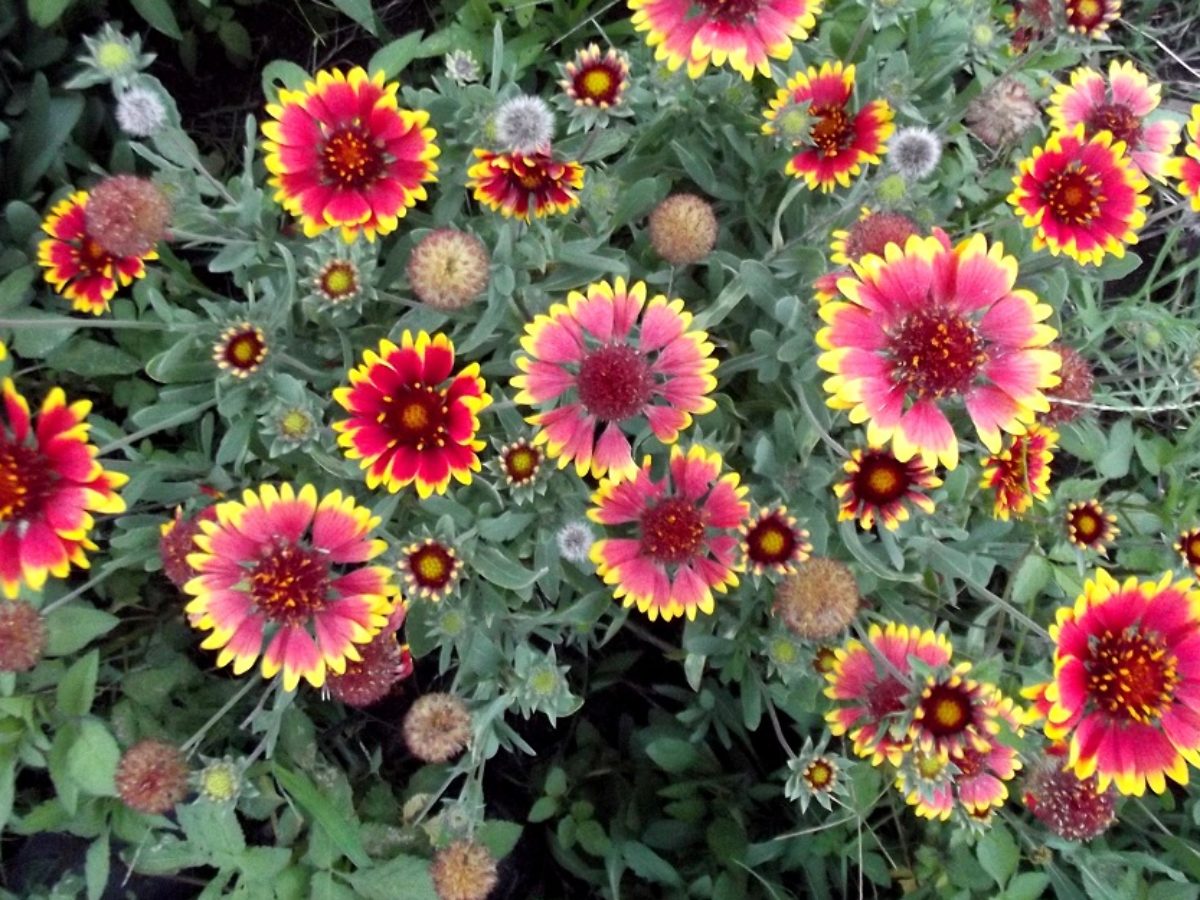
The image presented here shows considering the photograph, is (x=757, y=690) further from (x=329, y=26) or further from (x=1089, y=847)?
(x=329, y=26)

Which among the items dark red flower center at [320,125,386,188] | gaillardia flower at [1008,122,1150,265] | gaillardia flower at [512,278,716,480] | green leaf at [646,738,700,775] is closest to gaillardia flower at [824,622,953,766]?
green leaf at [646,738,700,775]

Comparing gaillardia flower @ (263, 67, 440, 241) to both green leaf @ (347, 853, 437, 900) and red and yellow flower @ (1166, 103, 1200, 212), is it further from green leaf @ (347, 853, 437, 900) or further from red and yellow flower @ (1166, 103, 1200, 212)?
red and yellow flower @ (1166, 103, 1200, 212)

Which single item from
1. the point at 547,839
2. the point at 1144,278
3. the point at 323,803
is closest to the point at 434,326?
the point at 323,803

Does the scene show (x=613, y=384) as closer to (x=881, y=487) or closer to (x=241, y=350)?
(x=881, y=487)

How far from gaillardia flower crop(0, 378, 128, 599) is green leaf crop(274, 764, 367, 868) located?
0.75 m

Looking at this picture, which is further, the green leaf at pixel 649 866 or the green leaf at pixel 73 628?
the green leaf at pixel 649 866

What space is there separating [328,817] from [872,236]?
5.71 ft

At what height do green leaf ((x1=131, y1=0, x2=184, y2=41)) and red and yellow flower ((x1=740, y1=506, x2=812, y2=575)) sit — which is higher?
green leaf ((x1=131, y1=0, x2=184, y2=41))

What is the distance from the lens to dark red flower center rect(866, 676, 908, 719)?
2.03m

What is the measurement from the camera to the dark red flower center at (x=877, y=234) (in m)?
1.92

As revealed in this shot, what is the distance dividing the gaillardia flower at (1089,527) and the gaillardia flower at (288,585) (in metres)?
1.59

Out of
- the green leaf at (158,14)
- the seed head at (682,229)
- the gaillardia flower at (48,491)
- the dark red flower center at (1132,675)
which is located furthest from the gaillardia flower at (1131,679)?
the green leaf at (158,14)

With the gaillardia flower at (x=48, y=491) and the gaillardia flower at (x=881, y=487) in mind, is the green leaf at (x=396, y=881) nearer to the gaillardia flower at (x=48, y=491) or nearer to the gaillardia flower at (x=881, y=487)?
the gaillardia flower at (x=48, y=491)

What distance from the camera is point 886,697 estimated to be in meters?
2.06
